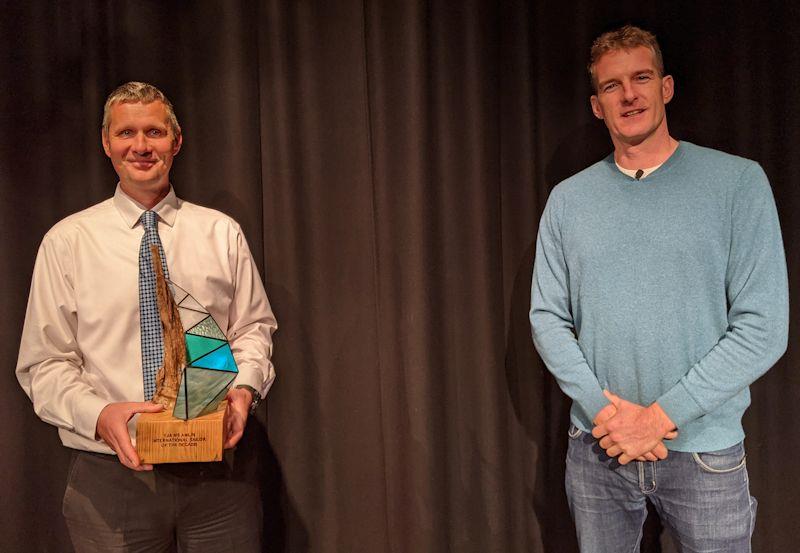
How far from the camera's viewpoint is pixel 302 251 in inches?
93.0

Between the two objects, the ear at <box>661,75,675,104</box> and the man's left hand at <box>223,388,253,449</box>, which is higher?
the ear at <box>661,75,675,104</box>

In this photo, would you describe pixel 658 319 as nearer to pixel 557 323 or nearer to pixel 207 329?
pixel 557 323

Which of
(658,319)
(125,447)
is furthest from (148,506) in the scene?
(658,319)

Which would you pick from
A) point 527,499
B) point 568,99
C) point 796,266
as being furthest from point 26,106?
point 796,266

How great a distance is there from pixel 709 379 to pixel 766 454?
1.02 m

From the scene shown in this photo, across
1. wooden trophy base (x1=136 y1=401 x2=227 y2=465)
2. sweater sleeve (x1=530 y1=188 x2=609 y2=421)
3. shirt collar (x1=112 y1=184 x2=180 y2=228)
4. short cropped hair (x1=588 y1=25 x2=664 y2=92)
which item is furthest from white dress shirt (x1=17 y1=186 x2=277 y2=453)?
short cropped hair (x1=588 y1=25 x2=664 y2=92)

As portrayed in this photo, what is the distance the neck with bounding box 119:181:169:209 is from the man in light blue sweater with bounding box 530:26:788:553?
107 centimetres

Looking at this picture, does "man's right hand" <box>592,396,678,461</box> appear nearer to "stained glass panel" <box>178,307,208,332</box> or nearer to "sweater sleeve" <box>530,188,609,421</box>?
"sweater sleeve" <box>530,188,609,421</box>

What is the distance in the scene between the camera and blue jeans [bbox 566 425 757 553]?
1628mm

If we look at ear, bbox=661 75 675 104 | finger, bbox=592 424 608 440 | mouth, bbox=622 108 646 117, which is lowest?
finger, bbox=592 424 608 440

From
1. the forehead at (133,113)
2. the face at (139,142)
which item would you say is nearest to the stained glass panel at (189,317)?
the face at (139,142)

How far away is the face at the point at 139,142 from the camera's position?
173 cm

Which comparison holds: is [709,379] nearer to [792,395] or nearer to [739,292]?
[739,292]

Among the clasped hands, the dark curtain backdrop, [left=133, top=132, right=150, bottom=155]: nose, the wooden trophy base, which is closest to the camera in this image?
the wooden trophy base
